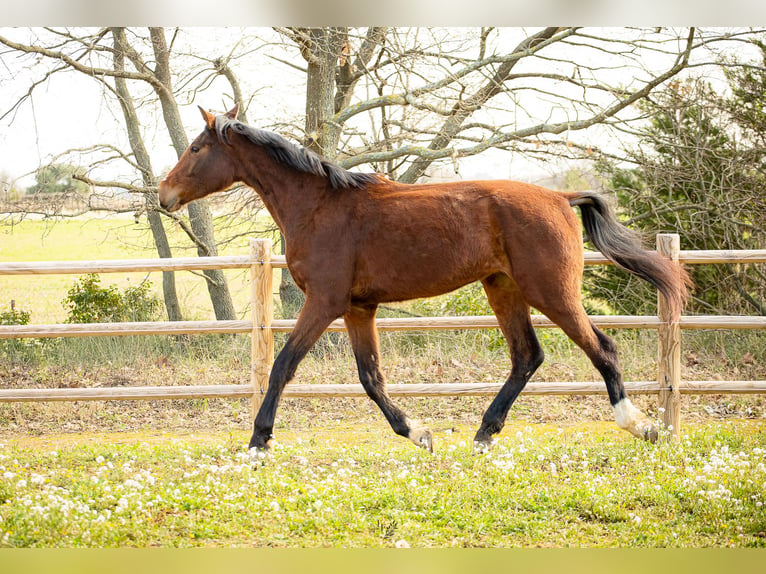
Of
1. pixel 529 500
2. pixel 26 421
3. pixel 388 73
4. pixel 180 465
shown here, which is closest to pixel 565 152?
pixel 388 73

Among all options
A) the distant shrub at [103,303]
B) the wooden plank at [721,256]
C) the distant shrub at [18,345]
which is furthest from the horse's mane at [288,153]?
the distant shrub at [18,345]

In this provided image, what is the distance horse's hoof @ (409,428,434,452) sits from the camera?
3998 millimetres

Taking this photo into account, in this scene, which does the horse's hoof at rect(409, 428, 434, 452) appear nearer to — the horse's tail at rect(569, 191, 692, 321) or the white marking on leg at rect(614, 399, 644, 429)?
the white marking on leg at rect(614, 399, 644, 429)

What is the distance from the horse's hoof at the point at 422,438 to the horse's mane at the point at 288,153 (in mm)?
1333

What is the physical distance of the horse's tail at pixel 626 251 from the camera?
13.2 feet

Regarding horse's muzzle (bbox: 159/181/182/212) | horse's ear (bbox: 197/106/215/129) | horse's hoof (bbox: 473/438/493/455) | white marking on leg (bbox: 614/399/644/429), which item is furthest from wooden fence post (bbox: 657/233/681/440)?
horse's muzzle (bbox: 159/181/182/212)

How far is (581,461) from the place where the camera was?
4027 mm

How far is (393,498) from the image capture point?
3496 millimetres

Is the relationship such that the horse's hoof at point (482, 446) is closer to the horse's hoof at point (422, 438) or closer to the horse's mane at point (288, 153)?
the horse's hoof at point (422, 438)

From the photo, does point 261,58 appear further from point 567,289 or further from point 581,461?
point 581,461

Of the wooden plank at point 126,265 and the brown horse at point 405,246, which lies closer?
the brown horse at point 405,246

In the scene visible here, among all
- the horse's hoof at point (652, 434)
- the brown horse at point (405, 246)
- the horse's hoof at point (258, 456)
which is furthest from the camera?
the horse's hoof at point (652, 434)

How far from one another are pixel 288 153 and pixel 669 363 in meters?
2.57
